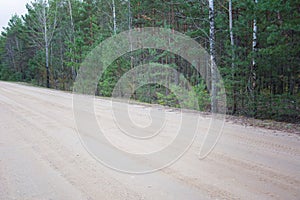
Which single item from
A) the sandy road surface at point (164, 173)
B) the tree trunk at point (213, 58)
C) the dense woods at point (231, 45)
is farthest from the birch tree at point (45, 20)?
the sandy road surface at point (164, 173)

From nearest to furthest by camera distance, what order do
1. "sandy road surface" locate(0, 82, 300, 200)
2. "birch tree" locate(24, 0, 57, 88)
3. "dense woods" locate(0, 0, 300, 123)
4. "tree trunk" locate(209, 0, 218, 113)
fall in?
1. "sandy road surface" locate(0, 82, 300, 200)
2. "dense woods" locate(0, 0, 300, 123)
3. "tree trunk" locate(209, 0, 218, 113)
4. "birch tree" locate(24, 0, 57, 88)

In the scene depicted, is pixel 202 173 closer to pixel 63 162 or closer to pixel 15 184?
pixel 63 162

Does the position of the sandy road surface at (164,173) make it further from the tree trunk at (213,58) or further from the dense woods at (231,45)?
the tree trunk at (213,58)

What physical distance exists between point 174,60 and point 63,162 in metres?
11.1

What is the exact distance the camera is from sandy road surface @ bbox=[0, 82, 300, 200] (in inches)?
94.8

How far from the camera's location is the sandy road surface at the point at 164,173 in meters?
2.41

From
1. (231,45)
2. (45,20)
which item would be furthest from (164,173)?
(45,20)

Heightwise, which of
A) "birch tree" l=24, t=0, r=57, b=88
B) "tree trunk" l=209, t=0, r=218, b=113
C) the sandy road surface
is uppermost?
"birch tree" l=24, t=0, r=57, b=88

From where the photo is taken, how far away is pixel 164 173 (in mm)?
2891

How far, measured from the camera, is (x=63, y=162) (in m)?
3.29

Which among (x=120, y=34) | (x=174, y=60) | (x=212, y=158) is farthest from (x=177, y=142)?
(x=120, y=34)

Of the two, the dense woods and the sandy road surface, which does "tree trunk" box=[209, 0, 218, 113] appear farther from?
the sandy road surface

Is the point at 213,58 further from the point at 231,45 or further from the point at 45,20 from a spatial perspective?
the point at 45,20

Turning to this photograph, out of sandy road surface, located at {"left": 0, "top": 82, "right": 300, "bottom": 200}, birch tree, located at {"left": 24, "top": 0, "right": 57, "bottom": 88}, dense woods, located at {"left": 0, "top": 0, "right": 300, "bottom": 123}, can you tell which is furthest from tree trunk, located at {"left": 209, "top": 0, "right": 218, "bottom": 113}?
birch tree, located at {"left": 24, "top": 0, "right": 57, "bottom": 88}
